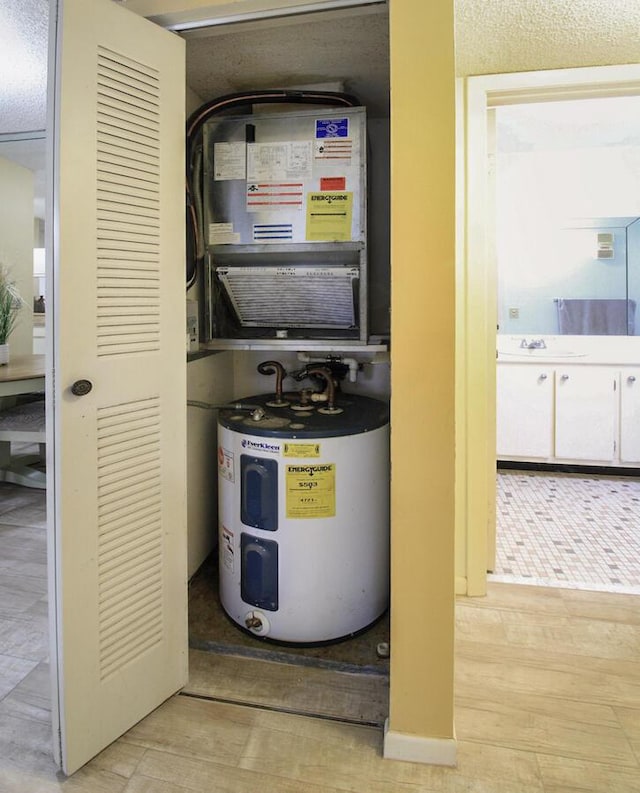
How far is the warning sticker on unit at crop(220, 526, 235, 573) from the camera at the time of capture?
1893 millimetres

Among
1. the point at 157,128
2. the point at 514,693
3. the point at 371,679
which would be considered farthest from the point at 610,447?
the point at 157,128

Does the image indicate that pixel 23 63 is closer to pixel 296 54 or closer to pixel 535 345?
pixel 296 54

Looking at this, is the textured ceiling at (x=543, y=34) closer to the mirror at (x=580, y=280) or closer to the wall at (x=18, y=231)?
the mirror at (x=580, y=280)

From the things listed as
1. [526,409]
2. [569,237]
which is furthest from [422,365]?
[569,237]

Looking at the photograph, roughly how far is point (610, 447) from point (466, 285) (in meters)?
2.28

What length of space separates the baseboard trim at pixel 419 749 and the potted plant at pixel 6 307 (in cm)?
326

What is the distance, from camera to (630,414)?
3.58 m

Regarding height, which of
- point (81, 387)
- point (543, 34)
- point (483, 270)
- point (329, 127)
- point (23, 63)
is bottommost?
point (81, 387)

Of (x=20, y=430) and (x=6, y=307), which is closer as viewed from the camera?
(x=20, y=430)

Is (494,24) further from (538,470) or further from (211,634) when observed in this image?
(538,470)

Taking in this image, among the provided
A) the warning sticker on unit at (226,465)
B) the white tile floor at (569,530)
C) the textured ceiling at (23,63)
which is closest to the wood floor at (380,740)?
the white tile floor at (569,530)

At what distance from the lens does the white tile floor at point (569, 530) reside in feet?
7.71

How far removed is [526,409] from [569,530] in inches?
42.9

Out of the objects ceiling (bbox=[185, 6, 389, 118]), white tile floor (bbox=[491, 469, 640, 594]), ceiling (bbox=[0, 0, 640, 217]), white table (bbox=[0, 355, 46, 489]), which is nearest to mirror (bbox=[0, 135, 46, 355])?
white table (bbox=[0, 355, 46, 489])
